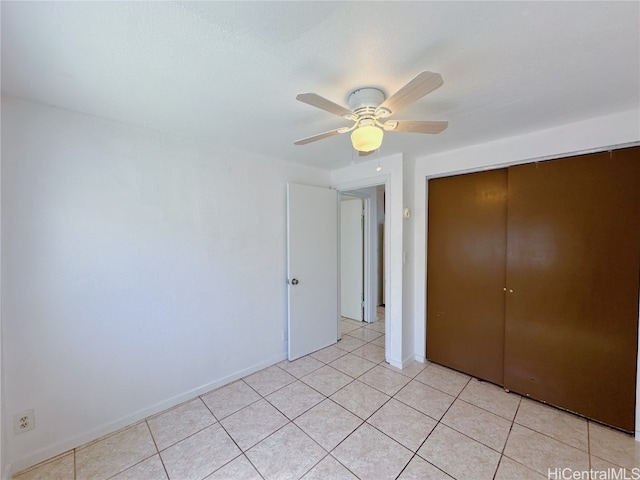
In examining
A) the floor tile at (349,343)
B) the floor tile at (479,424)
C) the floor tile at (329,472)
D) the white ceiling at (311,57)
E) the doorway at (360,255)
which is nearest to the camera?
the white ceiling at (311,57)

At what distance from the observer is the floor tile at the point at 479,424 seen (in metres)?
1.86

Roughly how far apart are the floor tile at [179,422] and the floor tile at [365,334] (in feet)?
6.90

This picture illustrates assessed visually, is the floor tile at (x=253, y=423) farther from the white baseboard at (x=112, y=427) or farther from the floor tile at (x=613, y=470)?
the floor tile at (x=613, y=470)

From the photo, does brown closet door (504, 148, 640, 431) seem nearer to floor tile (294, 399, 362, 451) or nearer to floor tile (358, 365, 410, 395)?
floor tile (358, 365, 410, 395)

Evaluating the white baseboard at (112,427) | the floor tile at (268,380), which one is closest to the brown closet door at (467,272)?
the floor tile at (268,380)

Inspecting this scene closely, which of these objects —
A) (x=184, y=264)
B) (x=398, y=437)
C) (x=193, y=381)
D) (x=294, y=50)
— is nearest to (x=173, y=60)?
(x=294, y=50)

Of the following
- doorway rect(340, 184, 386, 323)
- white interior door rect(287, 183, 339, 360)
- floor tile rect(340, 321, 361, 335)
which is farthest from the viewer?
doorway rect(340, 184, 386, 323)

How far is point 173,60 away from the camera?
1.27m

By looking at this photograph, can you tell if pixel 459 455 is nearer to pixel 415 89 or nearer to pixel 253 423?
pixel 253 423

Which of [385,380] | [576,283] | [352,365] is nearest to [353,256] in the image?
[352,365]

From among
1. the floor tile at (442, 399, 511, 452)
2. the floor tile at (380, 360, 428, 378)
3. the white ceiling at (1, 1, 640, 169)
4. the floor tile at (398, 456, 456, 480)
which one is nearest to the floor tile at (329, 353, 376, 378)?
the floor tile at (380, 360, 428, 378)

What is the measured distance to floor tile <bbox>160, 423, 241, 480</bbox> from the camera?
1.62 metres

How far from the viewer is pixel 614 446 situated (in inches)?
70.2

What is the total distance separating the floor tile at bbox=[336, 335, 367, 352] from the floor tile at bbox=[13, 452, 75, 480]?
8.19 ft
